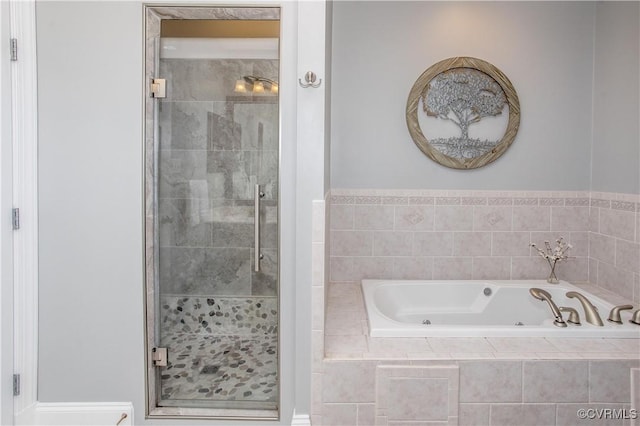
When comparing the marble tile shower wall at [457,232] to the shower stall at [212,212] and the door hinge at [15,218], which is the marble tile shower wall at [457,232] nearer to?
the shower stall at [212,212]

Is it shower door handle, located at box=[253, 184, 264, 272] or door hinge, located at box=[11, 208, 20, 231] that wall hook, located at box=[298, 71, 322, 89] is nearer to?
shower door handle, located at box=[253, 184, 264, 272]

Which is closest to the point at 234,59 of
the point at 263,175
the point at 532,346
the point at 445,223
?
the point at 263,175

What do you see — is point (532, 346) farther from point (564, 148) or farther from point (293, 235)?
point (564, 148)

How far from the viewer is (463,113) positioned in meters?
2.89

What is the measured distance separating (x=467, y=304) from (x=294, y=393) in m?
1.46

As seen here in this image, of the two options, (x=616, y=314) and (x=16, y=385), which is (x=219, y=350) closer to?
(x=16, y=385)

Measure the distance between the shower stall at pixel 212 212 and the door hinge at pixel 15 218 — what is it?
593mm

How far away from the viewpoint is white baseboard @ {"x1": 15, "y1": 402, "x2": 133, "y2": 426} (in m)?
2.07

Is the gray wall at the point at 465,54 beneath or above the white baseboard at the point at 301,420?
above

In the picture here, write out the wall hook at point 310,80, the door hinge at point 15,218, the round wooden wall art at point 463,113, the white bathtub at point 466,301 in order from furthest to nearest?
the round wooden wall art at point 463,113, the white bathtub at point 466,301, the door hinge at point 15,218, the wall hook at point 310,80

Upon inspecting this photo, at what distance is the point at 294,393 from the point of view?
6.56 feet

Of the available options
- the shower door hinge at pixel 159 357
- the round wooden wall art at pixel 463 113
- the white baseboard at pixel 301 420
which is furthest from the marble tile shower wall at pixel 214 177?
the round wooden wall art at pixel 463 113

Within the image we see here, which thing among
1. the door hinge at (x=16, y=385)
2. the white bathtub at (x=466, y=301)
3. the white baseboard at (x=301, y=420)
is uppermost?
the white bathtub at (x=466, y=301)

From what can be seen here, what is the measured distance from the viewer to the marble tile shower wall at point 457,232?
2.96 meters
